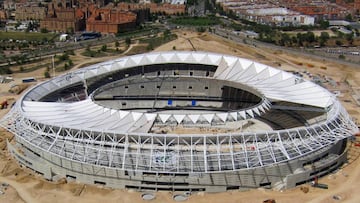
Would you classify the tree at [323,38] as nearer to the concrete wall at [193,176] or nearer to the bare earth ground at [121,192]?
the bare earth ground at [121,192]

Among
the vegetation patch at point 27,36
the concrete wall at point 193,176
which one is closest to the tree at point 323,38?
the vegetation patch at point 27,36

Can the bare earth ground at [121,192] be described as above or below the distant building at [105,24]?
below

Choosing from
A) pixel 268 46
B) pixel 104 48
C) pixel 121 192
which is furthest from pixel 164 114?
pixel 268 46

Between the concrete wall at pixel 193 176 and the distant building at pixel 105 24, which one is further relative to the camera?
the distant building at pixel 105 24

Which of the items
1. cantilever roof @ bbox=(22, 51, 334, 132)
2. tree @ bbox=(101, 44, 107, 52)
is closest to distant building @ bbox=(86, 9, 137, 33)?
tree @ bbox=(101, 44, 107, 52)

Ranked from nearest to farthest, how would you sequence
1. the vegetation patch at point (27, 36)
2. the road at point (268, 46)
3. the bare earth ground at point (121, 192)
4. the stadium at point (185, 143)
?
the bare earth ground at point (121, 192), the stadium at point (185, 143), the road at point (268, 46), the vegetation patch at point (27, 36)

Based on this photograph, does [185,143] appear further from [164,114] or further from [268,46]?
[268,46]

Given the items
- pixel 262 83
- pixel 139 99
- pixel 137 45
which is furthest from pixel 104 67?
pixel 137 45

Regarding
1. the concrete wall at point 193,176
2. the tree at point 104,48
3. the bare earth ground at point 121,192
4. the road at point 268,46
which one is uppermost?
the road at point 268,46

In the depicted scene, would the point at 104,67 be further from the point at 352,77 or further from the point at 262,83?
the point at 352,77
